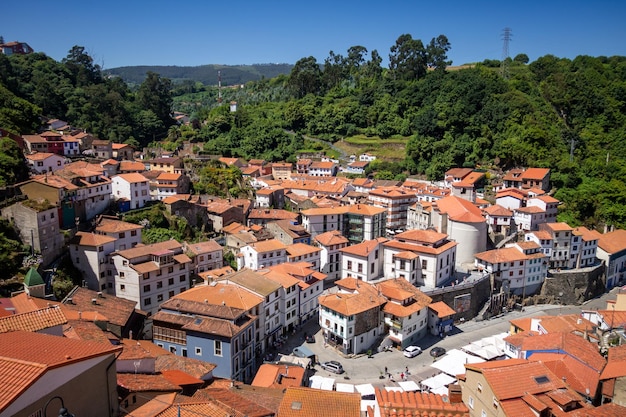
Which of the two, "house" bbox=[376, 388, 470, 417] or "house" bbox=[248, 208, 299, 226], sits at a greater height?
"house" bbox=[248, 208, 299, 226]

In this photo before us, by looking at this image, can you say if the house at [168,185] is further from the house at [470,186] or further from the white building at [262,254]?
the house at [470,186]

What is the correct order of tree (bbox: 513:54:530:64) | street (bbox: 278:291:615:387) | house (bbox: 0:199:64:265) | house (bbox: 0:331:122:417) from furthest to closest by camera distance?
1. tree (bbox: 513:54:530:64)
2. house (bbox: 0:199:64:265)
3. street (bbox: 278:291:615:387)
4. house (bbox: 0:331:122:417)

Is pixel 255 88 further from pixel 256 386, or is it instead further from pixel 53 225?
pixel 256 386

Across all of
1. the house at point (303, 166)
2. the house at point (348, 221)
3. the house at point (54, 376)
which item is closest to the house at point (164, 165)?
the house at point (348, 221)

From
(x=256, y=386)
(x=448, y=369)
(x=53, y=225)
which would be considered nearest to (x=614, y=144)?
(x=448, y=369)

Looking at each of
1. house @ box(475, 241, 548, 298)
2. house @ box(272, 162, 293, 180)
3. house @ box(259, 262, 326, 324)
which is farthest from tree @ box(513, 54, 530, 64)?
house @ box(259, 262, 326, 324)

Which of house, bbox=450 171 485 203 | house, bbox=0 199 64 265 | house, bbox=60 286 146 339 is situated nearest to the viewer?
house, bbox=60 286 146 339

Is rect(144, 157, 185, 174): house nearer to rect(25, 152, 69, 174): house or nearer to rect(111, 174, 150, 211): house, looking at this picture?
rect(111, 174, 150, 211): house
